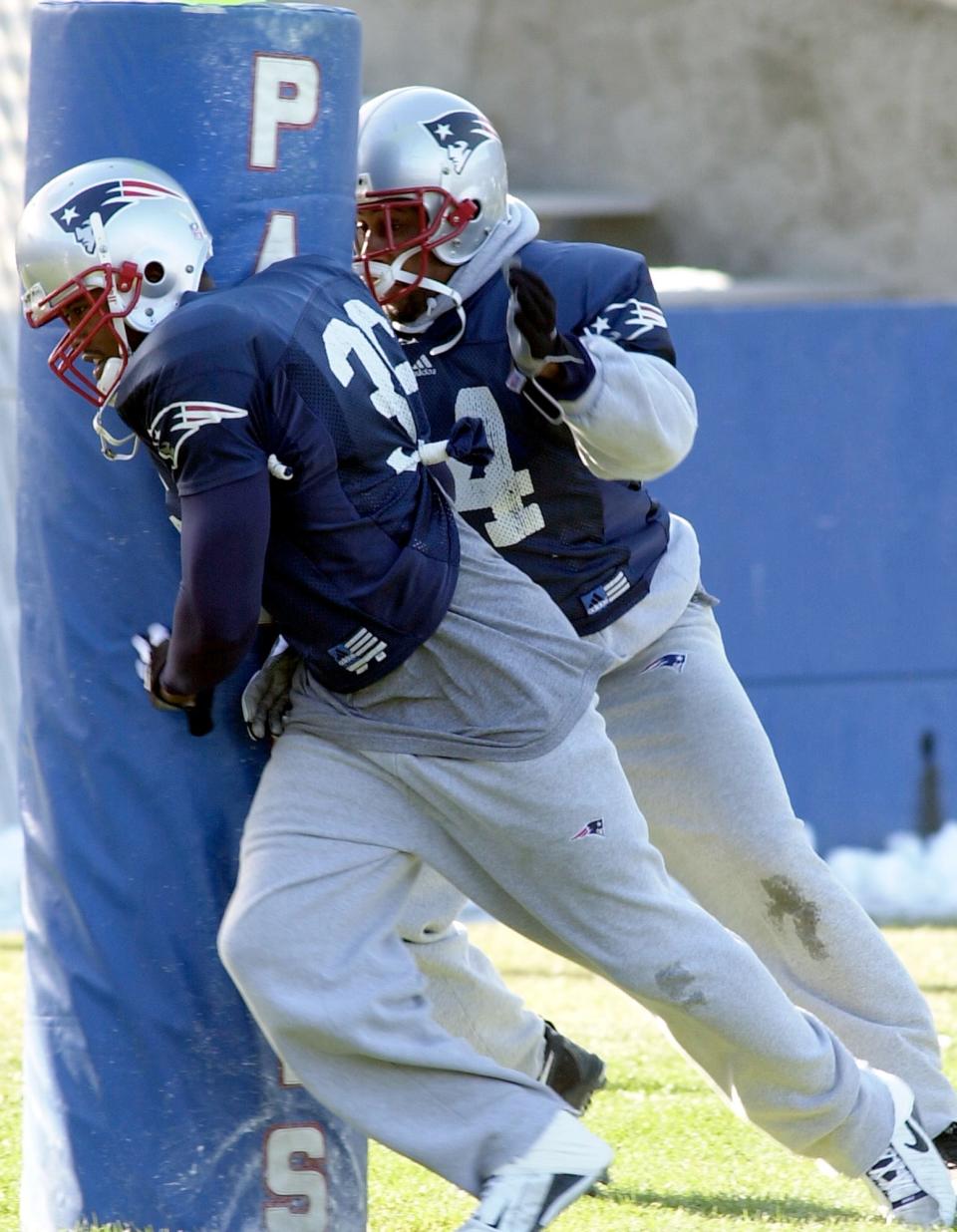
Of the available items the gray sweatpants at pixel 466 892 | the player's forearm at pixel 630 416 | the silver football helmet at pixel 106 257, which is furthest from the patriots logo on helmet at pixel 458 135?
the gray sweatpants at pixel 466 892

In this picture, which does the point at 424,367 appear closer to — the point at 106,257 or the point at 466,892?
the point at 106,257

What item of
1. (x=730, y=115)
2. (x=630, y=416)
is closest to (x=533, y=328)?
(x=630, y=416)

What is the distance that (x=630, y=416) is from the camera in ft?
10.9

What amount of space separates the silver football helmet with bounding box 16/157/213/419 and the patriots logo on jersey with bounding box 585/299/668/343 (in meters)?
0.80

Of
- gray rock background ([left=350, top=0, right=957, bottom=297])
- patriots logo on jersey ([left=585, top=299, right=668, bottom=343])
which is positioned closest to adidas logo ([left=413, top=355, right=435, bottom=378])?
A: patriots logo on jersey ([left=585, top=299, right=668, bottom=343])

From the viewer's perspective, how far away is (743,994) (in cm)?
325

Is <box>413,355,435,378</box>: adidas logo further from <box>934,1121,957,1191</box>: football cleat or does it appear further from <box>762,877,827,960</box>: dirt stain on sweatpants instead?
<box>934,1121,957,1191</box>: football cleat

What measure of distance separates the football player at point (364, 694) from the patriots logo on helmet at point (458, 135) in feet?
1.79

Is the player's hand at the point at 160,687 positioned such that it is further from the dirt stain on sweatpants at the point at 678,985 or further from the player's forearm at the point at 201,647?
the dirt stain on sweatpants at the point at 678,985

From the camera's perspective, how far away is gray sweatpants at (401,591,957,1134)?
150 inches

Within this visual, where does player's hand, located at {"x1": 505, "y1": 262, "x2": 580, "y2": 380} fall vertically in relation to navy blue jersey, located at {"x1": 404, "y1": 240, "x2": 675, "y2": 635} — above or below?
above

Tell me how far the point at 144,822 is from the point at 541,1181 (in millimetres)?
824

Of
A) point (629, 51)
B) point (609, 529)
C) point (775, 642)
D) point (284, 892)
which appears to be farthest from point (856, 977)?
point (629, 51)

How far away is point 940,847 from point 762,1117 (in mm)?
4053
